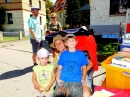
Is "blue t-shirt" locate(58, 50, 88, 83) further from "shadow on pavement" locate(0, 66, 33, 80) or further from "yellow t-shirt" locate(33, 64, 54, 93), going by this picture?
"shadow on pavement" locate(0, 66, 33, 80)

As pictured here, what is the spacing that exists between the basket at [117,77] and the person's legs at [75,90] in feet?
1.32

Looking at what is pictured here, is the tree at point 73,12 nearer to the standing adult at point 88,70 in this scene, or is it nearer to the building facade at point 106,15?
the building facade at point 106,15

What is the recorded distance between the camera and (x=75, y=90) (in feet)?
6.98

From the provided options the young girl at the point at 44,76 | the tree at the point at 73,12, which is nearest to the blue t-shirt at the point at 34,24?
the young girl at the point at 44,76

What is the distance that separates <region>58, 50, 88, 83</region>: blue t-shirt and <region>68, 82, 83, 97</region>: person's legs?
0.23ft

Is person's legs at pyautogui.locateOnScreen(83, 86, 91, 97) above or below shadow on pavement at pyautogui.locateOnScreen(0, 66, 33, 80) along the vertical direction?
above

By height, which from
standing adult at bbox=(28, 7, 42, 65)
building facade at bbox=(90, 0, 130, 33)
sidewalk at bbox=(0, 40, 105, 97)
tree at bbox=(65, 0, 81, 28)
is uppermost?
tree at bbox=(65, 0, 81, 28)

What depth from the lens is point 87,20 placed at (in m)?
25.2

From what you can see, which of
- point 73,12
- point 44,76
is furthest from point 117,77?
point 73,12

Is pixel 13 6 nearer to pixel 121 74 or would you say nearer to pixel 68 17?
pixel 68 17

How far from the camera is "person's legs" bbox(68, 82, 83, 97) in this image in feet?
6.86

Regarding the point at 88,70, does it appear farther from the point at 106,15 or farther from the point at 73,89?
the point at 106,15

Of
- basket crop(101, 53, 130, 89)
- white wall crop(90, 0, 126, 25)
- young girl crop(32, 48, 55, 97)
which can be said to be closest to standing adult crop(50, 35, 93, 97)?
basket crop(101, 53, 130, 89)

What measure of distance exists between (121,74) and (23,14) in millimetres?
22348
